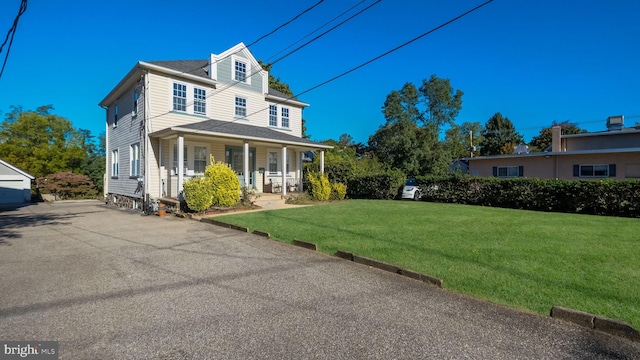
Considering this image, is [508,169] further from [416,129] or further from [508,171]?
[416,129]

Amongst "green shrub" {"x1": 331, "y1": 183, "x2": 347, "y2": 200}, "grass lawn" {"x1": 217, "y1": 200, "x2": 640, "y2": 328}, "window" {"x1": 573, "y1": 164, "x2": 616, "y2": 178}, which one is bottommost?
"grass lawn" {"x1": 217, "y1": 200, "x2": 640, "y2": 328}

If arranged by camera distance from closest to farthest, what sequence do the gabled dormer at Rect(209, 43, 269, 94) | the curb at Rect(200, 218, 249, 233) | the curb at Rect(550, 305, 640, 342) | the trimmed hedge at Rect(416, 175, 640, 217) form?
1. the curb at Rect(550, 305, 640, 342)
2. the curb at Rect(200, 218, 249, 233)
3. the trimmed hedge at Rect(416, 175, 640, 217)
4. the gabled dormer at Rect(209, 43, 269, 94)

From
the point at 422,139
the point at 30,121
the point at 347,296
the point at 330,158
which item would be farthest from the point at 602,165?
the point at 30,121

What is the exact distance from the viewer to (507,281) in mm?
4566

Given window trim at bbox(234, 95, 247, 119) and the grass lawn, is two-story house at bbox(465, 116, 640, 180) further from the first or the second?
window trim at bbox(234, 95, 247, 119)

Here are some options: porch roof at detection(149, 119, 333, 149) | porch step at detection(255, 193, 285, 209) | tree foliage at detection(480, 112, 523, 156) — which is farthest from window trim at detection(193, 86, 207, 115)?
tree foliage at detection(480, 112, 523, 156)

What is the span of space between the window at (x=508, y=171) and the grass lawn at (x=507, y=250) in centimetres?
1480

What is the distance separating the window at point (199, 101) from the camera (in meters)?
16.7

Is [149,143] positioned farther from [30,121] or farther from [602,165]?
[30,121]

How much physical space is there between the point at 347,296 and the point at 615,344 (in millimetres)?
2650

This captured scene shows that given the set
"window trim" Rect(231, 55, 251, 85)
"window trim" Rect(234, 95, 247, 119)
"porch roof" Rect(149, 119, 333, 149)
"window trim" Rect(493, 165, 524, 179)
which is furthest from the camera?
"window trim" Rect(493, 165, 524, 179)

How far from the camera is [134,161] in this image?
16.6 m

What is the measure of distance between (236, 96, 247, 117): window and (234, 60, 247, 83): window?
110 centimetres

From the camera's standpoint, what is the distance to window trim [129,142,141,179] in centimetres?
1617
